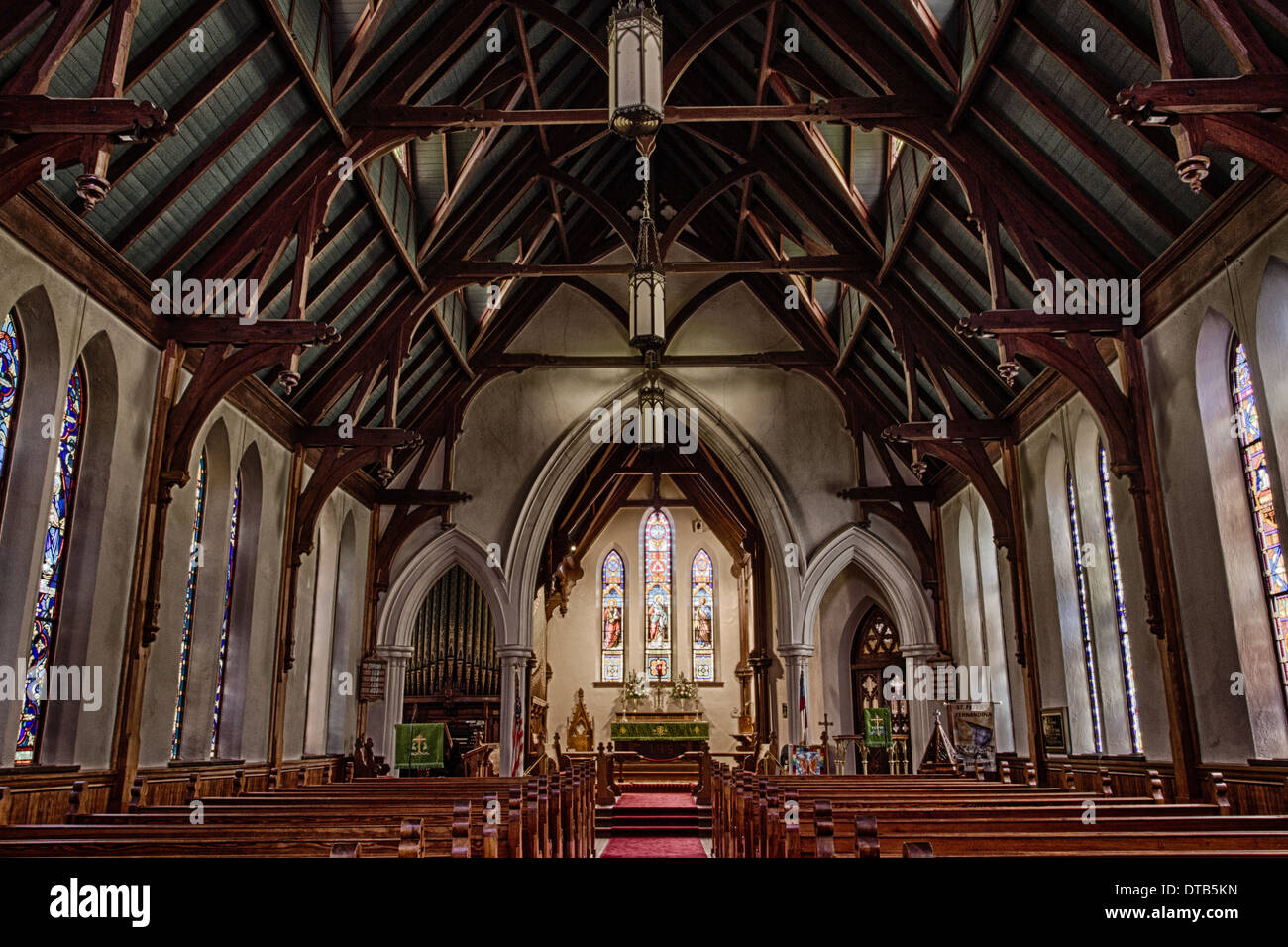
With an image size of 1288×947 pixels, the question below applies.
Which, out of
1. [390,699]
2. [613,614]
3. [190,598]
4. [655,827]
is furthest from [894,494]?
[613,614]

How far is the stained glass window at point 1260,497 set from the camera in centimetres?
718

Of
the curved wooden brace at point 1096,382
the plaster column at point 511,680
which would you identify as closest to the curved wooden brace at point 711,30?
the curved wooden brace at point 1096,382

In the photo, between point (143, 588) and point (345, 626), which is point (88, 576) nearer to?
point (143, 588)

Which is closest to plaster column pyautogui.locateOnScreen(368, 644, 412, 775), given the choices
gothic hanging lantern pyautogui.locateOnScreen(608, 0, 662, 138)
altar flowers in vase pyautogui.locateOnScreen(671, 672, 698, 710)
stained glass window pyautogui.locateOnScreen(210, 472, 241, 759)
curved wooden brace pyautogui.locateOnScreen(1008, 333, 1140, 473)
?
stained glass window pyautogui.locateOnScreen(210, 472, 241, 759)

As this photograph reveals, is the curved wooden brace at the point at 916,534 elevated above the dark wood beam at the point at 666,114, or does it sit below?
below

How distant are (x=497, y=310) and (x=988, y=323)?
29.5 ft

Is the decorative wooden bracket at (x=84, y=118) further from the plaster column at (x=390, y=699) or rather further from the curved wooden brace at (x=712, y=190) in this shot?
the plaster column at (x=390, y=699)

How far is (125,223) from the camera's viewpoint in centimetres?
805

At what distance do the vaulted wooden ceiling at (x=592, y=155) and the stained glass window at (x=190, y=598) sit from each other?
156 cm

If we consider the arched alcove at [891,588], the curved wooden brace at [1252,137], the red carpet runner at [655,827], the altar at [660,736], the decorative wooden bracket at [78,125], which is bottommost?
the red carpet runner at [655,827]

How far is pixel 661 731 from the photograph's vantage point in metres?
18.9
